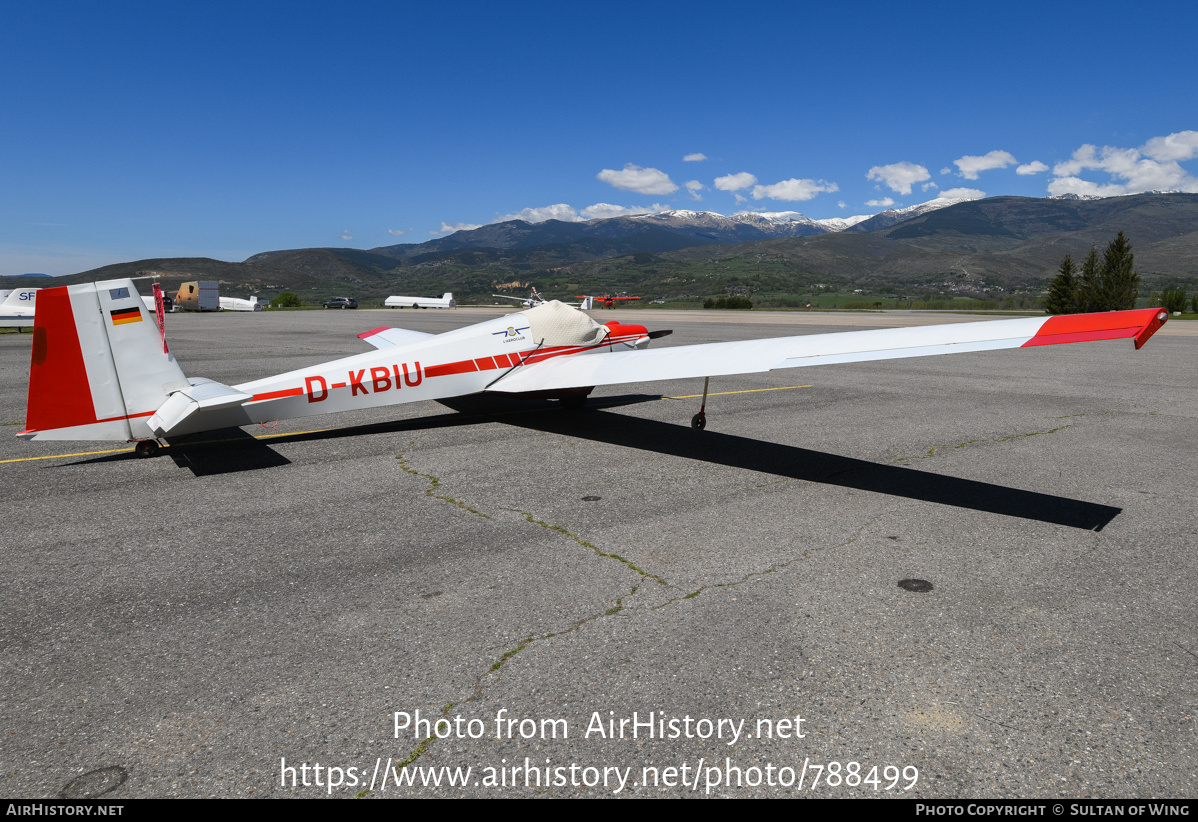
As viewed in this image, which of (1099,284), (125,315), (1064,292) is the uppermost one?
(1099,284)

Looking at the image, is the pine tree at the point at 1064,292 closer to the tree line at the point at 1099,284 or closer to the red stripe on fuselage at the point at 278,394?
the tree line at the point at 1099,284

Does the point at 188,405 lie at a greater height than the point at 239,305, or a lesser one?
lesser

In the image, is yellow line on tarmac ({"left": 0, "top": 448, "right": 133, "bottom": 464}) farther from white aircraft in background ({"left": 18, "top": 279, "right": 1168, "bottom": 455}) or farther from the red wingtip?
the red wingtip

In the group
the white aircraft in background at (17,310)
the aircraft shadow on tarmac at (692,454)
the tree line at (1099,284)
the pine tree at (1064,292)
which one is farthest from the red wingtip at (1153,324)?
the pine tree at (1064,292)

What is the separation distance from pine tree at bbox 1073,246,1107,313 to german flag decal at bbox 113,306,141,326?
221ft

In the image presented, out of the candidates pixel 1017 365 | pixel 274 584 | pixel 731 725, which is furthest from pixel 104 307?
pixel 1017 365

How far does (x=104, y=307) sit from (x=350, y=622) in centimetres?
536

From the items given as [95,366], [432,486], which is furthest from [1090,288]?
[95,366]

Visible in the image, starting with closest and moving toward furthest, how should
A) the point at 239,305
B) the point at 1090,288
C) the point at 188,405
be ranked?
the point at 188,405
the point at 1090,288
the point at 239,305

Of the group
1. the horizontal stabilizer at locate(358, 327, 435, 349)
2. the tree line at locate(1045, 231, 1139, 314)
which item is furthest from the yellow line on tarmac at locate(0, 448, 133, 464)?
the tree line at locate(1045, 231, 1139, 314)

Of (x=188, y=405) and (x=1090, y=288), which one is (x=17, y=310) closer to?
(x=188, y=405)

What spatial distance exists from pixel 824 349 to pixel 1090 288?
2583 inches

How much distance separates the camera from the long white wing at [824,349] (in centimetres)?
572

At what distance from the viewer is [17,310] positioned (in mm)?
36500
